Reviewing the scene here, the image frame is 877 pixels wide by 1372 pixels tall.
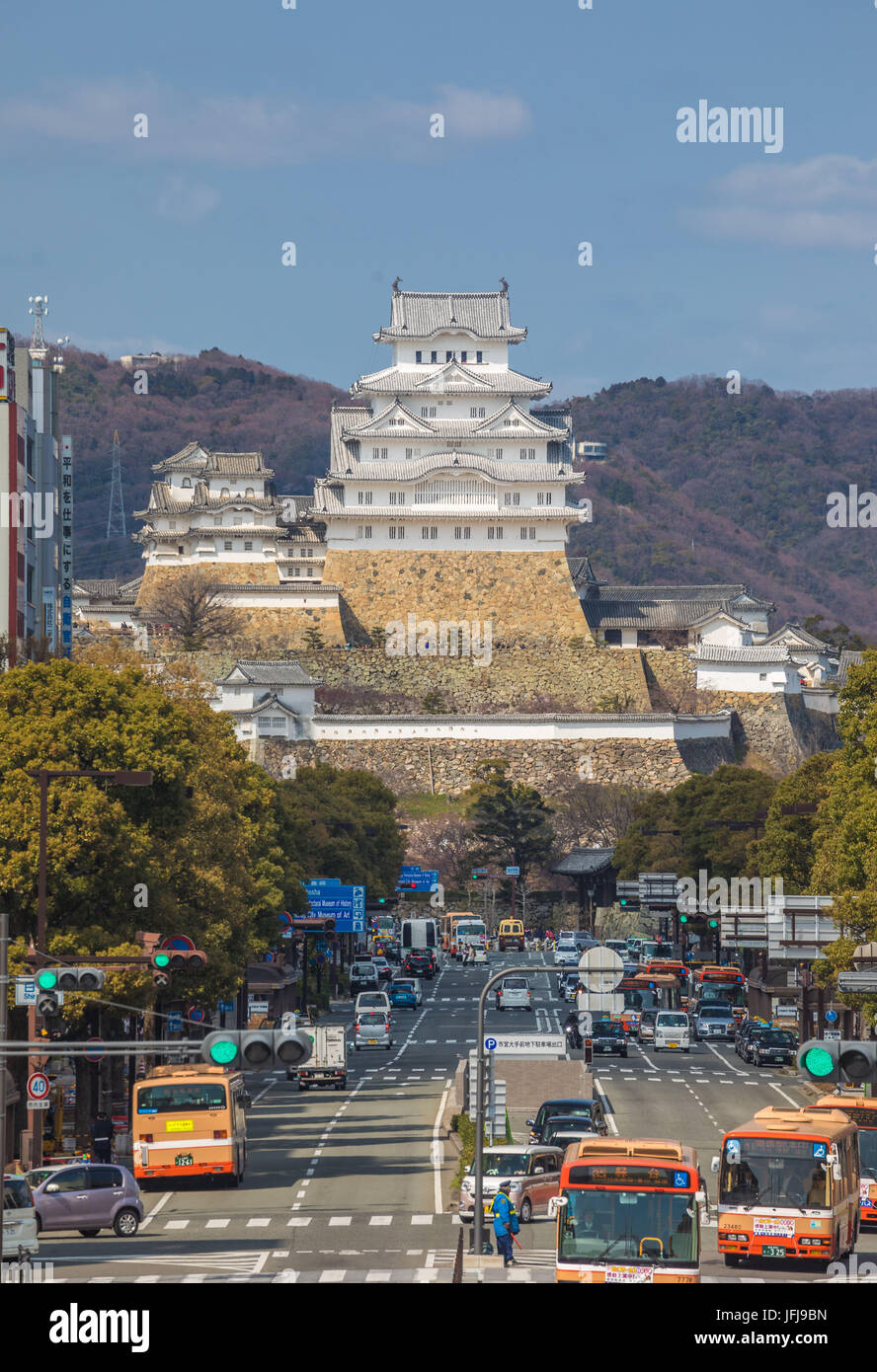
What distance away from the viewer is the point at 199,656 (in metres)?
121

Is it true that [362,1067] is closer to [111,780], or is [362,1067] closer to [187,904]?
[187,904]

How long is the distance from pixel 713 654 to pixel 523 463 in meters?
16.1

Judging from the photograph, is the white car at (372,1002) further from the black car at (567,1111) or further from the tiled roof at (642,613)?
the tiled roof at (642,613)

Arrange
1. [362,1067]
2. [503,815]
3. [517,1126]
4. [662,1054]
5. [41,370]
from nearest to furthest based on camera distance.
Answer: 1. [517,1126]
2. [362,1067]
3. [662,1054]
4. [41,370]
5. [503,815]

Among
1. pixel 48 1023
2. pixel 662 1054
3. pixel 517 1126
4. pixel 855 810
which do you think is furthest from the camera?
pixel 662 1054

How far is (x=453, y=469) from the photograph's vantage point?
124 metres

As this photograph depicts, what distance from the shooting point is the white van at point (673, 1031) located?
67.4 metres

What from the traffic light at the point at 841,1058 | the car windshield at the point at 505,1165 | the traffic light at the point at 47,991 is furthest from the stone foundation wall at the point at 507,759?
the traffic light at the point at 841,1058

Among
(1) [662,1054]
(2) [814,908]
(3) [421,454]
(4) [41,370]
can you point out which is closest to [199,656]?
(3) [421,454]

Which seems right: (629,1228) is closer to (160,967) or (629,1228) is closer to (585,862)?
(160,967)

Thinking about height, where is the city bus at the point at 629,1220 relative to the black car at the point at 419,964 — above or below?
above

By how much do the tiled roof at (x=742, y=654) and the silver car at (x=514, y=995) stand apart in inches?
1933

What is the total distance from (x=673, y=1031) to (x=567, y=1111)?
24.8 meters

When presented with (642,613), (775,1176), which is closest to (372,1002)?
(775,1176)
